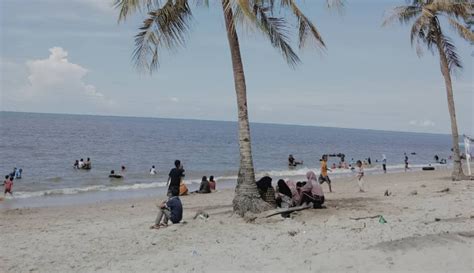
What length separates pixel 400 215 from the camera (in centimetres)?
1062

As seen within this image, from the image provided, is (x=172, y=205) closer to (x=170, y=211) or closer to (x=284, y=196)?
(x=170, y=211)

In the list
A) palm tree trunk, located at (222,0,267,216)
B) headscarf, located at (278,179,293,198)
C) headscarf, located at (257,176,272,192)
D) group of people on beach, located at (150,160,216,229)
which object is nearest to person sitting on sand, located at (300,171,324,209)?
headscarf, located at (278,179,293,198)

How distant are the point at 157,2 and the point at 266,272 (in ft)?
23.5

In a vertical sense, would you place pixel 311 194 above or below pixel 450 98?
below

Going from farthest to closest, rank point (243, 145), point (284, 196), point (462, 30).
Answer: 1. point (462, 30)
2. point (284, 196)
3. point (243, 145)

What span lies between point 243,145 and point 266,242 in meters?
3.03

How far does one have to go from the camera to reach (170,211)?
1043 centimetres

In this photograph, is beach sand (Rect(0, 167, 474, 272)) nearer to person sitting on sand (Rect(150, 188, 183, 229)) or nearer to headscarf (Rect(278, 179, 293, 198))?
person sitting on sand (Rect(150, 188, 183, 229))

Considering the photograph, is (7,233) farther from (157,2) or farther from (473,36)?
(473,36)

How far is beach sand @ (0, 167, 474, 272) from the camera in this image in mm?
6258

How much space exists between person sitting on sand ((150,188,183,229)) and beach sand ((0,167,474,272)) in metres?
0.26

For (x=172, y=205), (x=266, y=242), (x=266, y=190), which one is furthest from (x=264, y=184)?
(x=266, y=242)

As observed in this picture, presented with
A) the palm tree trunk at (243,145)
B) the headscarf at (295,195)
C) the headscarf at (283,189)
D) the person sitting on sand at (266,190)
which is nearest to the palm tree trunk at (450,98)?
the headscarf at (295,195)

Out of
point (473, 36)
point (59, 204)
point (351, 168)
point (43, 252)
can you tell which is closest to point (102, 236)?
point (43, 252)
